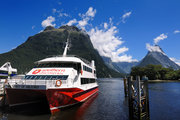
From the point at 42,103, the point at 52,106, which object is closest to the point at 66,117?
the point at 52,106

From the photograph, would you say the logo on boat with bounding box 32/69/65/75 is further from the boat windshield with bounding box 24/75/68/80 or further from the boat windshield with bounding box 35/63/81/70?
the boat windshield with bounding box 35/63/81/70

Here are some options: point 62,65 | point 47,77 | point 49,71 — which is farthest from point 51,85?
point 62,65

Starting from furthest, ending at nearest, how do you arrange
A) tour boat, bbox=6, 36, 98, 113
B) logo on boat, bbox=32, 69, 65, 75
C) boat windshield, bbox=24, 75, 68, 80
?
1. logo on boat, bbox=32, 69, 65, 75
2. boat windshield, bbox=24, 75, 68, 80
3. tour boat, bbox=6, 36, 98, 113

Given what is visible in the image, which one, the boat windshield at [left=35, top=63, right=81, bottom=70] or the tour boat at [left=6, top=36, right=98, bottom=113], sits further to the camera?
the boat windshield at [left=35, top=63, right=81, bottom=70]

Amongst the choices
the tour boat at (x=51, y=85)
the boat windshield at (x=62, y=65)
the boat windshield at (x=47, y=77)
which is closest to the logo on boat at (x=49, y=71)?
the tour boat at (x=51, y=85)

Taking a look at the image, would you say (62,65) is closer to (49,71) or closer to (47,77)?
(49,71)

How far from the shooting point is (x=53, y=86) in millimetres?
13008

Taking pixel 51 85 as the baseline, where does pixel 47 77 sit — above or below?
above

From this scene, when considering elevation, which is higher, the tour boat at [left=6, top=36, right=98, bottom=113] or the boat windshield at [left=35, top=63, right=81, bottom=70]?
the boat windshield at [left=35, top=63, right=81, bottom=70]

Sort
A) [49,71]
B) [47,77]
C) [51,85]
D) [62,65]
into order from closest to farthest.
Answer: [51,85] < [47,77] < [49,71] < [62,65]

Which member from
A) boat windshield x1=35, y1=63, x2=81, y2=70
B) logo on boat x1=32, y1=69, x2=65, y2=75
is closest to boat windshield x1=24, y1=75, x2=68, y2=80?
logo on boat x1=32, y1=69, x2=65, y2=75

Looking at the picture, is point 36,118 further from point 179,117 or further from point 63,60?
point 179,117

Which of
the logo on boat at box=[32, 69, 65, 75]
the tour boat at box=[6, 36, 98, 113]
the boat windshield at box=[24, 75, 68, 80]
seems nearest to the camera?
the tour boat at box=[6, 36, 98, 113]

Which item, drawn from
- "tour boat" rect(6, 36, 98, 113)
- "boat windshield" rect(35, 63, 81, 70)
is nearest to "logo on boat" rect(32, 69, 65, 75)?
"tour boat" rect(6, 36, 98, 113)
